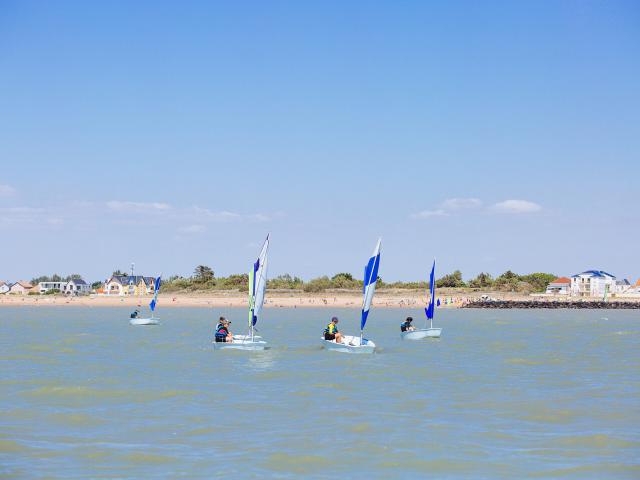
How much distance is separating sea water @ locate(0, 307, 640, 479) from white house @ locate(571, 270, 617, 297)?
126m

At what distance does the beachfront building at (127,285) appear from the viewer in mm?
187500

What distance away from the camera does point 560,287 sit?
171 metres

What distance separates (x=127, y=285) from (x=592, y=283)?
104765 mm

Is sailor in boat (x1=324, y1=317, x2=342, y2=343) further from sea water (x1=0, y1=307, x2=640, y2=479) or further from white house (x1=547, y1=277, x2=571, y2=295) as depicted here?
white house (x1=547, y1=277, x2=571, y2=295)

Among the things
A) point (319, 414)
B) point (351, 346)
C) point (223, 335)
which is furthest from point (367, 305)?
point (319, 414)

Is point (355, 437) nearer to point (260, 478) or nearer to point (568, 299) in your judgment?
point (260, 478)

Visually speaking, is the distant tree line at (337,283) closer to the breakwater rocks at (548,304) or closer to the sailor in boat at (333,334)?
the breakwater rocks at (548,304)

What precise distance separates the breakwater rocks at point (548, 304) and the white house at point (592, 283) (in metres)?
20.6

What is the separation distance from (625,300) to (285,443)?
14675 cm

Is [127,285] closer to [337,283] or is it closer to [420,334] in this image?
[337,283]

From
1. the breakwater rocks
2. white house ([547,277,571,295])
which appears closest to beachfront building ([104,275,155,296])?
the breakwater rocks

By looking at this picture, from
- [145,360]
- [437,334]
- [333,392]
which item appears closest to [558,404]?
[333,392]

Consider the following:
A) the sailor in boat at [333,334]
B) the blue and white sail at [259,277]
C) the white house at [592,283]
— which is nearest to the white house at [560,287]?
the white house at [592,283]

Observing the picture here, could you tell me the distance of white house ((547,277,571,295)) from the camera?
551 ft
